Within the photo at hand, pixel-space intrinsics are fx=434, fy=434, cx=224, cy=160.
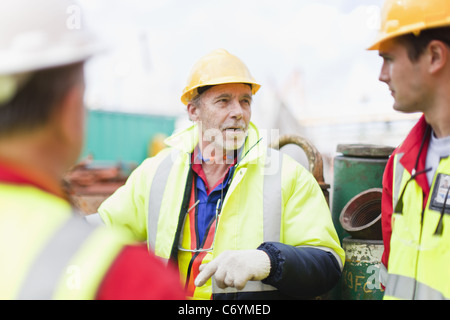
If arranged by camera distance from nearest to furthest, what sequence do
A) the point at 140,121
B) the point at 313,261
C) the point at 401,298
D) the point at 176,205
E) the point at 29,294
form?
the point at 29,294
the point at 401,298
the point at 313,261
the point at 176,205
the point at 140,121

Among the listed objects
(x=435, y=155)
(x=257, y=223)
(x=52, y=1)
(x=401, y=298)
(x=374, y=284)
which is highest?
(x=52, y=1)

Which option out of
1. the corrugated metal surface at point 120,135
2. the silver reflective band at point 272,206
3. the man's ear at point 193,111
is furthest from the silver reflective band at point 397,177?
the corrugated metal surface at point 120,135

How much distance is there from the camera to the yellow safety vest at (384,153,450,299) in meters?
1.52

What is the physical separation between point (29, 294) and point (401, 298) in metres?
1.37

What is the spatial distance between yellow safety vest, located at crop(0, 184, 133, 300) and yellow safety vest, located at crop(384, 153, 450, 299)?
119 centimetres

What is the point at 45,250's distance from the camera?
0.78 m

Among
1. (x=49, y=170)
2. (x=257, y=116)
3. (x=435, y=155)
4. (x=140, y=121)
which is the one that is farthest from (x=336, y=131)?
A: (x=49, y=170)

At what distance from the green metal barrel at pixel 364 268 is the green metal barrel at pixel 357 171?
0.28m

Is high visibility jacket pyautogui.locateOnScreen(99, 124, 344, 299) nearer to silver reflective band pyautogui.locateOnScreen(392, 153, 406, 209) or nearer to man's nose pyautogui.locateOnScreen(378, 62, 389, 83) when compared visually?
silver reflective band pyautogui.locateOnScreen(392, 153, 406, 209)

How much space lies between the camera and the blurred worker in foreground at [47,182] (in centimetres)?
78

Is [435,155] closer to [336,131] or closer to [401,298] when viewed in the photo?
[401,298]

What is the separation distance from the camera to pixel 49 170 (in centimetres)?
93

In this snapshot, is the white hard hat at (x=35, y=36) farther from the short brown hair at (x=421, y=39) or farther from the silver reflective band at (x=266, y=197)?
the silver reflective band at (x=266, y=197)

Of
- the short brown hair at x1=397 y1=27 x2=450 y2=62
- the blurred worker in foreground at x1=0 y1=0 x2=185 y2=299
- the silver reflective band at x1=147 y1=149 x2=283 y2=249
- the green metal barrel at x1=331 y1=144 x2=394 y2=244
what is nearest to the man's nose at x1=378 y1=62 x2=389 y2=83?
the short brown hair at x1=397 y1=27 x2=450 y2=62
